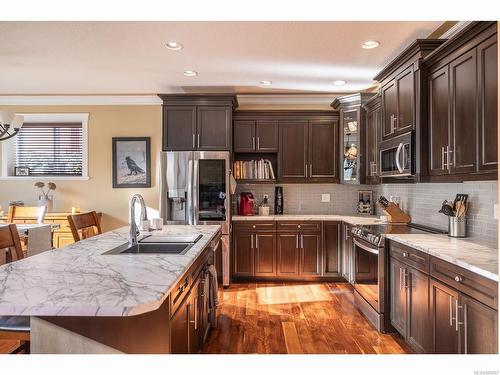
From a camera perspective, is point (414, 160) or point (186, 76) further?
point (186, 76)

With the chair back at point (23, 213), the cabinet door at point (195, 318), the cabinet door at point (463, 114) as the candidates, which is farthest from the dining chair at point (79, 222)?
the cabinet door at point (463, 114)

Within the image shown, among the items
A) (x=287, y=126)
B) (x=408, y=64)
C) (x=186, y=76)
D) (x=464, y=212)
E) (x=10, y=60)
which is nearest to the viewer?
(x=464, y=212)

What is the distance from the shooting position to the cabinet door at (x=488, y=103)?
2.01 m

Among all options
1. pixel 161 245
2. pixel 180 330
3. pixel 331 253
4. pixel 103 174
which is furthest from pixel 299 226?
pixel 180 330

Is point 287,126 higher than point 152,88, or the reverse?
point 152,88

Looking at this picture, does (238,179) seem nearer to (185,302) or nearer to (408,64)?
(408,64)

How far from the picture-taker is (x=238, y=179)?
190 inches

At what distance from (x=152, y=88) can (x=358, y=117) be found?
266 cm

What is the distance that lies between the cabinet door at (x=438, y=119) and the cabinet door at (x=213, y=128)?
245cm

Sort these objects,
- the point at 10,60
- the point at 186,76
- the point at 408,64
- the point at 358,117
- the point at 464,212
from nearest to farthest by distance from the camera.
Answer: the point at 464,212 < the point at 408,64 < the point at 10,60 < the point at 186,76 < the point at 358,117

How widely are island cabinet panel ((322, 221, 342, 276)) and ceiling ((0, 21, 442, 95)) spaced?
1.90 m

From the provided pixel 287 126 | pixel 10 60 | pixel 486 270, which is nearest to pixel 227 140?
pixel 287 126

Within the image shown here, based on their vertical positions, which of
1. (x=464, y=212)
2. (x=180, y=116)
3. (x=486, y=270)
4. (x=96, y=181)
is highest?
(x=180, y=116)

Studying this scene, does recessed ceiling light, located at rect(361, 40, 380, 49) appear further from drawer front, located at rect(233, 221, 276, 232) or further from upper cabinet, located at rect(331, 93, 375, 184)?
drawer front, located at rect(233, 221, 276, 232)
